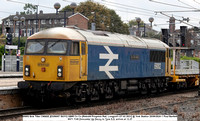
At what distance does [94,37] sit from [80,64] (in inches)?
72.8

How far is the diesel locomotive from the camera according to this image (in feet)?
51.3

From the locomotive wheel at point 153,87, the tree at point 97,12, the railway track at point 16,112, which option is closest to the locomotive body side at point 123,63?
the locomotive wheel at point 153,87

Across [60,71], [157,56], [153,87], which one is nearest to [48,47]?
[60,71]

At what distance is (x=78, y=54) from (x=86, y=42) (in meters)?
0.84

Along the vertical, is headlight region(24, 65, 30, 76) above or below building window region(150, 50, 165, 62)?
below

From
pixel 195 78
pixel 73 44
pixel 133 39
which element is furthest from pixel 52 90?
pixel 195 78

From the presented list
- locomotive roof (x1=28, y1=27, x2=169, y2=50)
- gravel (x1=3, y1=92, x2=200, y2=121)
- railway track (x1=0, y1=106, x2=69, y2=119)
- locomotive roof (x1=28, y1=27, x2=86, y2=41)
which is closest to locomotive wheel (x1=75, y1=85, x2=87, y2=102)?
gravel (x1=3, y1=92, x2=200, y2=121)

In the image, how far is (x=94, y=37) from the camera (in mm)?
17375

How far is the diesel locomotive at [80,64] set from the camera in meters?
15.6

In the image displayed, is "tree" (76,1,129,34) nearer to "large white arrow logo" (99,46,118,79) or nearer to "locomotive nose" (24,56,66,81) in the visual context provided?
"large white arrow logo" (99,46,118,79)

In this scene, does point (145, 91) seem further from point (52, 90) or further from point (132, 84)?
point (52, 90)

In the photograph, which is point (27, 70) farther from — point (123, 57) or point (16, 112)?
point (123, 57)

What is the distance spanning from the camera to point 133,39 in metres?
21.2

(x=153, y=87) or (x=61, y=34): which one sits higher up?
(x=61, y=34)
